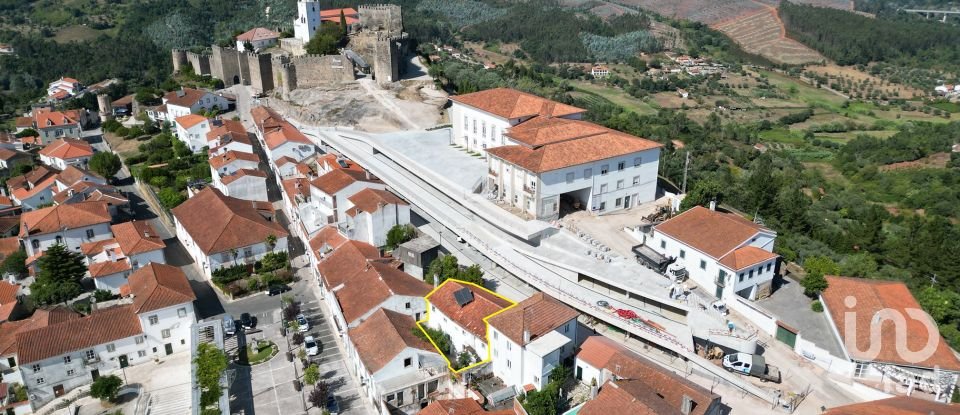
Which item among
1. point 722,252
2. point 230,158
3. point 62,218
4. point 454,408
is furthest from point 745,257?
point 62,218

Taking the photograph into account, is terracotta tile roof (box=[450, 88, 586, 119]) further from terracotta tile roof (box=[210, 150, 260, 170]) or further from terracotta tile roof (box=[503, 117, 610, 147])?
terracotta tile roof (box=[210, 150, 260, 170])

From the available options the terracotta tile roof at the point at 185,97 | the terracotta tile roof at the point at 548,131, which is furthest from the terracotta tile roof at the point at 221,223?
the terracotta tile roof at the point at 185,97

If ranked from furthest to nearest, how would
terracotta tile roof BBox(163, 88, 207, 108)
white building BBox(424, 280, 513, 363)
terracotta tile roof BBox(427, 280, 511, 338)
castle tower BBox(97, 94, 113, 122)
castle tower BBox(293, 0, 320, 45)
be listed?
castle tower BBox(97, 94, 113, 122), castle tower BBox(293, 0, 320, 45), terracotta tile roof BBox(163, 88, 207, 108), terracotta tile roof BBox(427, 280, 511, 338), white building BBox(424, 280, 513, 363)

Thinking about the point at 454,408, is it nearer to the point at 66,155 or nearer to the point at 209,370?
the point at 209,370

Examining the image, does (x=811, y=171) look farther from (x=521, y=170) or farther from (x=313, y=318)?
(x=313, y=318)

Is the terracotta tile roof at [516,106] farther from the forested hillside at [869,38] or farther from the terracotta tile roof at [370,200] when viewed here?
the forested hillside at [869,38]

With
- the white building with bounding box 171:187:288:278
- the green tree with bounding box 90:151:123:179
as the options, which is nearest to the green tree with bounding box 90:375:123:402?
the white building with bounding box 171:187:288:278
